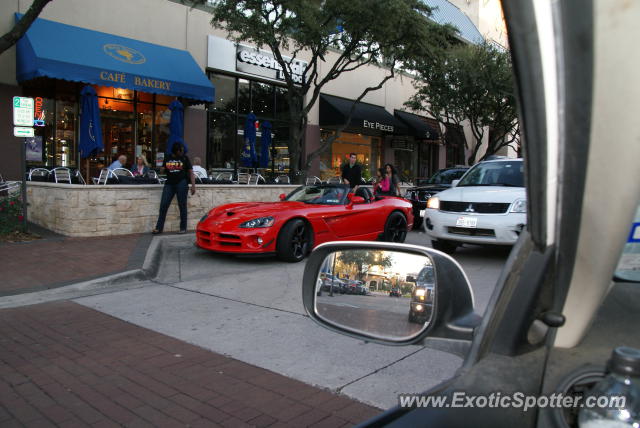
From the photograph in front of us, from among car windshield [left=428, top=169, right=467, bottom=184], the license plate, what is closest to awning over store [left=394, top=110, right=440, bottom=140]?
car windshield [left=428, top=169, right=467, bottom=184]

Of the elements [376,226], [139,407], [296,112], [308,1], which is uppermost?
[308,1]

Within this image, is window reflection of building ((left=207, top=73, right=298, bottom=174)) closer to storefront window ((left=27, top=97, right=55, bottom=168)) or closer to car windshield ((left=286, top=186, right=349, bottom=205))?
storefront window ((left=27, top=97, right=55, bottom=168))

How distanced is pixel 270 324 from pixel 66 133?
12.2 meters

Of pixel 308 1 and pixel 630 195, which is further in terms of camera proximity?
pixel 308 1

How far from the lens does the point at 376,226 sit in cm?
944

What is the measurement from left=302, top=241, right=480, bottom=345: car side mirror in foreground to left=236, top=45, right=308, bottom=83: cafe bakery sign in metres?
16.5

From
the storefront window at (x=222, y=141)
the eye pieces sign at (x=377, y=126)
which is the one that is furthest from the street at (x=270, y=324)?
the eye pieces sign at (x=377, y=126)

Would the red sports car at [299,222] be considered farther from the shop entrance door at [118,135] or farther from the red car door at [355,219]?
the shop entrance door at [118,135]

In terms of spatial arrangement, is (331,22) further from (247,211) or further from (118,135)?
(247,211)

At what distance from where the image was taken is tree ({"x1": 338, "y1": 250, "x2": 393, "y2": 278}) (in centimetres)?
155

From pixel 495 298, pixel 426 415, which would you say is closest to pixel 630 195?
pixel 495 298

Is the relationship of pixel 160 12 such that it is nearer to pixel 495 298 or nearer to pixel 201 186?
pixel 201 186

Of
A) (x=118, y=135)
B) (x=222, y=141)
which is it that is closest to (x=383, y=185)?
(x=222, y=141)

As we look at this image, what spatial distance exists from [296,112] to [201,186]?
18.1ft
